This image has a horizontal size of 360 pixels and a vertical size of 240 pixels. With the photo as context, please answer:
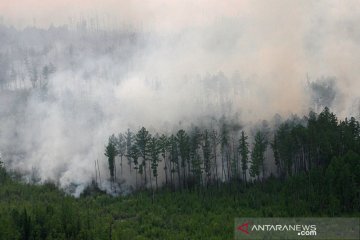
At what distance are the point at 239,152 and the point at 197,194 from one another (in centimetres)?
2158

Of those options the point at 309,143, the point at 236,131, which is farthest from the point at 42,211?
the point at 236,131

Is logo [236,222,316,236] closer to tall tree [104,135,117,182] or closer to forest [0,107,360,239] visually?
forest [0,107,360,239]

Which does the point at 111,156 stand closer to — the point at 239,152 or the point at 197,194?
the point at 197,194

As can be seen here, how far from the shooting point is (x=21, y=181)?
14700cm

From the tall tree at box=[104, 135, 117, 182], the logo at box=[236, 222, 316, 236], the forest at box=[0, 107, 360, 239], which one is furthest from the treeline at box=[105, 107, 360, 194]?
the logo at box=[236, 222, 316, 236]

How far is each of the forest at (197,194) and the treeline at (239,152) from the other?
0.31 meters

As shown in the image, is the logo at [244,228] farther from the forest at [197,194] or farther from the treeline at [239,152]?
the treeline at [239,152]

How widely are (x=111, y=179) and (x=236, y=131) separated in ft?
166

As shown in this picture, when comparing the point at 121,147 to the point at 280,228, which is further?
the point at 121,147

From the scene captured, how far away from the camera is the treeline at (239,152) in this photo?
124938 mm

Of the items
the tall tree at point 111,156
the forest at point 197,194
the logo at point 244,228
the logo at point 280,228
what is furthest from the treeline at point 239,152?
the logo at point 244,228

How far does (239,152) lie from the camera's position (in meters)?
139

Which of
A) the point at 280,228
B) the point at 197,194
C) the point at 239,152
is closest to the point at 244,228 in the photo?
the point at 280,228

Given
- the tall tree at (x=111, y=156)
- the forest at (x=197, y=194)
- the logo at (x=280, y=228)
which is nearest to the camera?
the logo at (x=280, y=228)
